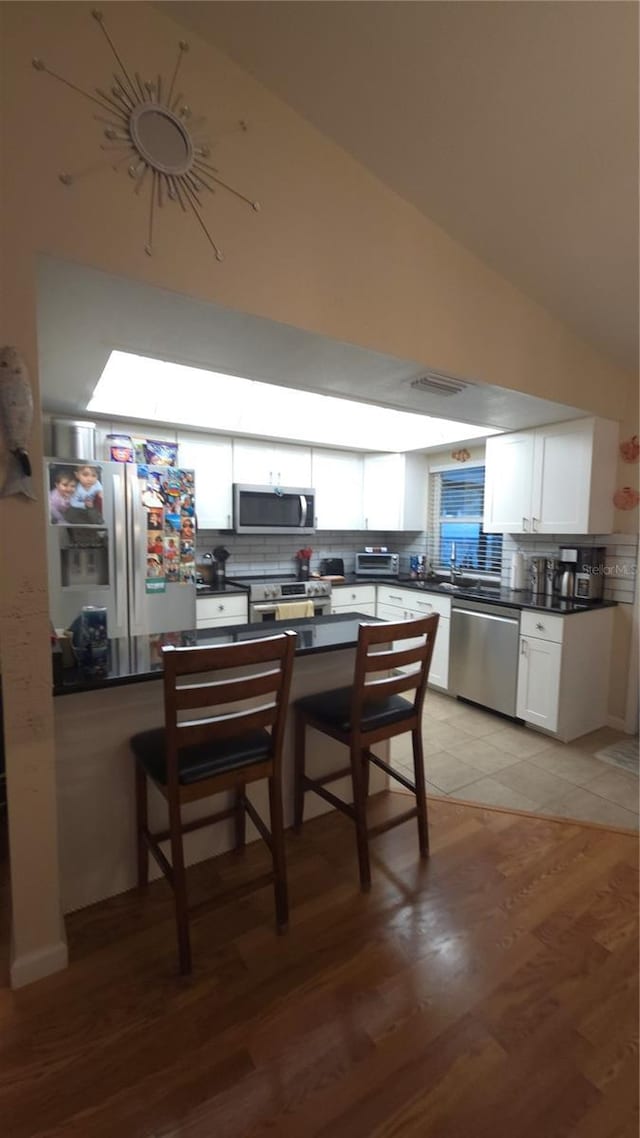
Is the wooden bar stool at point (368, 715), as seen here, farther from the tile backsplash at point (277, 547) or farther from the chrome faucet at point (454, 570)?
the chrome faucet at point (454, 570)

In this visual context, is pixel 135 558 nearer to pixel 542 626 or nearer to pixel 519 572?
pixel 542 626

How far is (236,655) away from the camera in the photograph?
53.9 inches

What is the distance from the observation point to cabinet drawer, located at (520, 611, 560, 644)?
2973mm

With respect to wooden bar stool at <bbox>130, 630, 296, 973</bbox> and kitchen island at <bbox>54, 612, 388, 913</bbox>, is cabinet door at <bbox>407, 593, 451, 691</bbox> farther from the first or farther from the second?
wooden bar stool at <bbox>130, 630, 296, 973</bbox>

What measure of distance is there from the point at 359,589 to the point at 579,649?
1.95 meters

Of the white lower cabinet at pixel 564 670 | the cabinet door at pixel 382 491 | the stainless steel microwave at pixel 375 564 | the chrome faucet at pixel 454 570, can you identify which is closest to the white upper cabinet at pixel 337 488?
the cabinet door at pixel 382 491

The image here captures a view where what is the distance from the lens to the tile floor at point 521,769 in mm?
2393

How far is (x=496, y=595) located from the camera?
356cm

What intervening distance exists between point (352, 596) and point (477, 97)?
3.42 m

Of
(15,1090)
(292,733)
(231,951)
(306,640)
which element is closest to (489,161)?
(306,640)

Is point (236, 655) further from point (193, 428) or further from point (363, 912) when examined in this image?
point (193, 428)

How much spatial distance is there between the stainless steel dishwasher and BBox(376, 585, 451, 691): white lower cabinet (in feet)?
0.21

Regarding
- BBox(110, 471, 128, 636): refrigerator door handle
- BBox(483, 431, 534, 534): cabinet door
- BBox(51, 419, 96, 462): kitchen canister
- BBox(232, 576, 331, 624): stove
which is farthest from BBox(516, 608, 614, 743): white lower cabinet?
BBox(51, 419, 96, 462): kitchen canister

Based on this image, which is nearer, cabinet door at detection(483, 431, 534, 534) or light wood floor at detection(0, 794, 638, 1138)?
light wood floor at detection(0, 794, 638, 1138)
